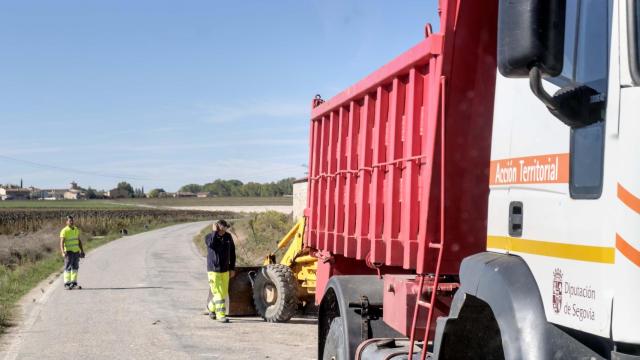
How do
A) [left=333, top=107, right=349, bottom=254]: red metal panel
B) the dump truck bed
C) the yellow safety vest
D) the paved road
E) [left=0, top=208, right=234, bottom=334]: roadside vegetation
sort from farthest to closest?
the yellow safety vest → [left=0, top=208, right=234, bottom=334]: roadside vegetation → the paved road → [left=333, top=107, right=349, bottom=254]: red metal panel → the dump truck bed

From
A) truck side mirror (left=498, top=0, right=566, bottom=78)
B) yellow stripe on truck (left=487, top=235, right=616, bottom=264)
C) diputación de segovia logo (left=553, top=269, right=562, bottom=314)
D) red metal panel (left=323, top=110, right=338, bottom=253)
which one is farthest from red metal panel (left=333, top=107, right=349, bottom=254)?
truck side mirror (left=498, top=0, right=566, bottom=78)

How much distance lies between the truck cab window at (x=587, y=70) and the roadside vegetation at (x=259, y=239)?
70.5ft

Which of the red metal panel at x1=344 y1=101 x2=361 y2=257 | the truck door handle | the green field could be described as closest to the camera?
the truck door handle

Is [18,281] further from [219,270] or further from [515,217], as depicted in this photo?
[515,217]

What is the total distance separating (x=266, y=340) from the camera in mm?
12164

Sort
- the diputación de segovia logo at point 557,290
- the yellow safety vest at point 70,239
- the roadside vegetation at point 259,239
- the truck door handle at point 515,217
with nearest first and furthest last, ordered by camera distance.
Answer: the diputación de segovia logo at point 557,290 < the truck door handle at point 515,217 < the yellow safety vest at point 70,239 < the roadside vegetation at point 259,239

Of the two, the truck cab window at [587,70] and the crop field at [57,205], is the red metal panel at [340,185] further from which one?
the crop field at [57,205]

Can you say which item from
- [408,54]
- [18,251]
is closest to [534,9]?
[408,54]

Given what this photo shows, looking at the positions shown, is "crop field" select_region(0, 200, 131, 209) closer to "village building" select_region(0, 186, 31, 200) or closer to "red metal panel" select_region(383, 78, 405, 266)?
"village building" select_region(0, 186, 31, 200)

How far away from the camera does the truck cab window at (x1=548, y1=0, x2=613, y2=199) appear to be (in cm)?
322

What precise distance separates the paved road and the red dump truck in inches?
171

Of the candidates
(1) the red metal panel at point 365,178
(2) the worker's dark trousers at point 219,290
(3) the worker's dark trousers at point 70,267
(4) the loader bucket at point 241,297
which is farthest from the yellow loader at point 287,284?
(3) the worker's dark trousers at point 70,267

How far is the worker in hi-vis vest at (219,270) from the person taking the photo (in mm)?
14195

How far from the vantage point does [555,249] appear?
3.51 meters
